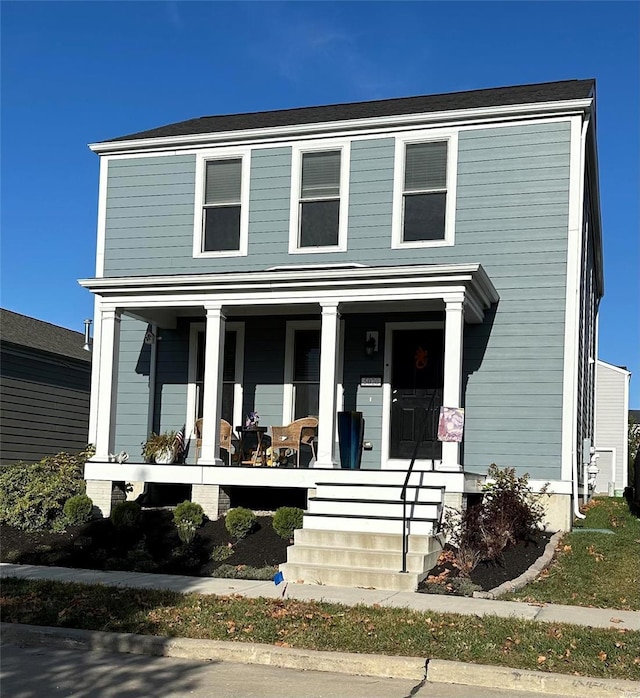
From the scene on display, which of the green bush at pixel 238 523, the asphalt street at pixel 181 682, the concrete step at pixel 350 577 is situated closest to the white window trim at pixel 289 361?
the green bush at pixel 238 523

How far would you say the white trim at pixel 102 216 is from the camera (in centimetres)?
1552

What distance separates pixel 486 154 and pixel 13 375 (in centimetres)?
1053

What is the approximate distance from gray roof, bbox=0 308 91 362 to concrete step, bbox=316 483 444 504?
8.86 metres

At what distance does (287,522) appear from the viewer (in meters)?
11.2

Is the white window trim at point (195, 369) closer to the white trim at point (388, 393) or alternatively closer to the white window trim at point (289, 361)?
the white window trim at point (289, 361)

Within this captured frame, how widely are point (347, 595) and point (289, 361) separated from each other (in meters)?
6.01

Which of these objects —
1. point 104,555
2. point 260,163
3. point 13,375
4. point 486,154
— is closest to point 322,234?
point 260,163

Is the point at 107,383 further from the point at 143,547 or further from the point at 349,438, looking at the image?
the point at 349,438

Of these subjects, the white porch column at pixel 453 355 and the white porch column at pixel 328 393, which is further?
the white porch column at pixel 328 393

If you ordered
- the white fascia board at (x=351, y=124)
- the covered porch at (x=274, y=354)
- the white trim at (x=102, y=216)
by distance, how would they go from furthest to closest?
the white trim at (x=102, y=216) < the white fascia board at (x=351, y=124) < the covered porch at (x=274, y=354)

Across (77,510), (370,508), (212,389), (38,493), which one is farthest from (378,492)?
(38,493)

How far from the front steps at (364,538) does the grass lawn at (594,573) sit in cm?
134

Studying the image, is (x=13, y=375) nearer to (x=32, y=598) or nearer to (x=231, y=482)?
(x=231, y=482)

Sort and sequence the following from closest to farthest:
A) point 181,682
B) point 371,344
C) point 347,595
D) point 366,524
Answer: point 181,682
point 347,595
point 366,524
point 371,344
